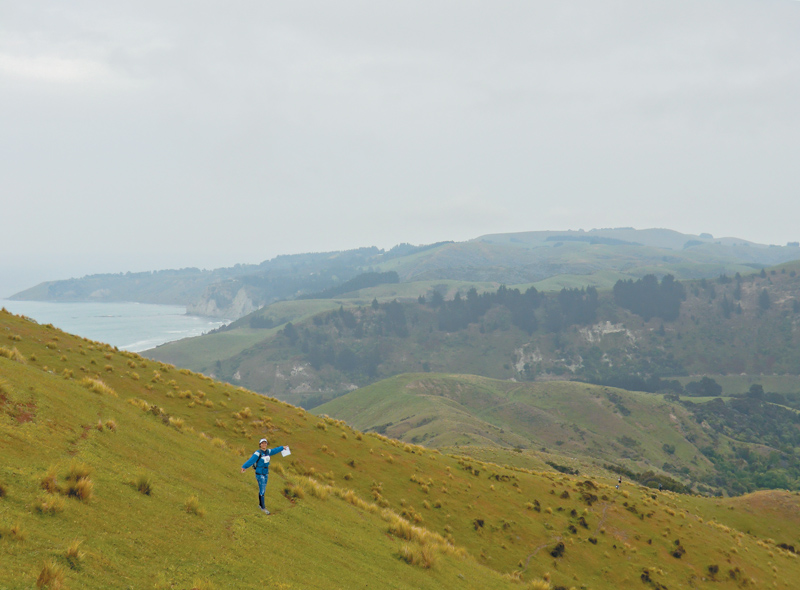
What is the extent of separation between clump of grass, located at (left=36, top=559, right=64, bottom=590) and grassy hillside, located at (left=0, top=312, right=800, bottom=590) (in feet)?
0.12

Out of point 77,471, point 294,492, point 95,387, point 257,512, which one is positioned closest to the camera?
point 77,471

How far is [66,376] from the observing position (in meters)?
23.8

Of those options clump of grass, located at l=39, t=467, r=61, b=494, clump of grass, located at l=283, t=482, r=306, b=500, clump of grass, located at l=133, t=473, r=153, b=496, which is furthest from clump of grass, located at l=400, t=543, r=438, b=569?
clump of grass, located at l=39, t=467, r=61, b=494

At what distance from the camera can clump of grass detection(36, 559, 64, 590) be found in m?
8.02

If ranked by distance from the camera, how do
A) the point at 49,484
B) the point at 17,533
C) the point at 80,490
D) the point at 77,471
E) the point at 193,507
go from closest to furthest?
1. the point at 17,533
2. the point at 49,484
3. the point at 80,490
4. the point at 77,471
5. the point at 193,507

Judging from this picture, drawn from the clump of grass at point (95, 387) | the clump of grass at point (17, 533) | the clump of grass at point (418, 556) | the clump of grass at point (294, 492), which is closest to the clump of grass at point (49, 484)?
the clump of grass at point (17, 533)

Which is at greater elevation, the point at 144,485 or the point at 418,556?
the point at 144,485

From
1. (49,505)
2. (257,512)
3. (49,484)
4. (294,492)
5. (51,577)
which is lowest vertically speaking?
(294,492)

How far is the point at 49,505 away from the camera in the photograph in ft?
34.2

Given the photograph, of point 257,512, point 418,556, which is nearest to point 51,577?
point 257,512

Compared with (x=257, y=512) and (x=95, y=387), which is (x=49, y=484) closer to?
(x=257, y=512)

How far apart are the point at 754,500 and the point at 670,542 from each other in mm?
37649

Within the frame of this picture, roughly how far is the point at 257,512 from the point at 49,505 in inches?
290

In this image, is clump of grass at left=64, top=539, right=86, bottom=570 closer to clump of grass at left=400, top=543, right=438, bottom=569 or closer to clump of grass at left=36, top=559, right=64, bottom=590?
clump of grass at left=36, top=559, right=64, bottom=590
